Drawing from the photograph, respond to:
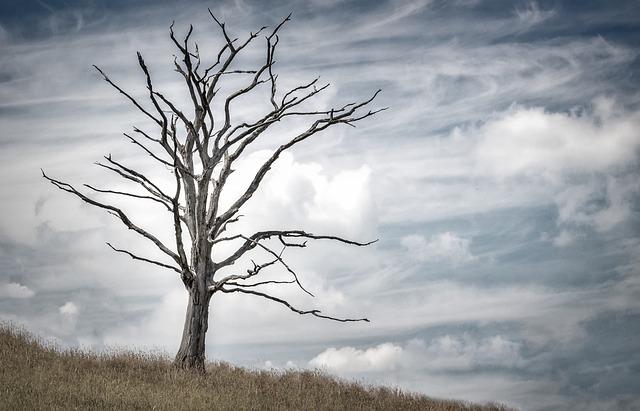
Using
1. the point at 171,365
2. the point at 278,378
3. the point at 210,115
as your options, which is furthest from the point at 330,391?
the point at 210,115

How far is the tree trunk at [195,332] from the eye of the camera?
13.9 meters

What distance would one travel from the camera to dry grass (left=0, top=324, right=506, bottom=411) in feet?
34.4

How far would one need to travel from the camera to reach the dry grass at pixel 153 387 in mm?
10500

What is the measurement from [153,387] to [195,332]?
7.24 feet

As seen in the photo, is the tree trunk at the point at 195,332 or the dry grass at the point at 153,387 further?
the tree trunk at the point at 195,332

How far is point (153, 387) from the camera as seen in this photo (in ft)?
39.5

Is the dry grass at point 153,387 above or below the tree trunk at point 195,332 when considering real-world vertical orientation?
below

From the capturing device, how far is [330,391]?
46.2ft

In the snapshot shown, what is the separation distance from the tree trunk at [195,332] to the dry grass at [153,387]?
34cm

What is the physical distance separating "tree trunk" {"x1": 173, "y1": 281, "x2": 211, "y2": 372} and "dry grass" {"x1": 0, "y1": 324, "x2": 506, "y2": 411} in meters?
0.34

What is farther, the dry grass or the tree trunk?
the tree trunk

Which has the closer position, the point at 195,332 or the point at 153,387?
the point at 153,387

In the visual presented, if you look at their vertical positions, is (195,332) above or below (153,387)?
above

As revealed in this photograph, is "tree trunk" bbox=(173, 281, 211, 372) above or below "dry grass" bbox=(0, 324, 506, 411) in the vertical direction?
above
